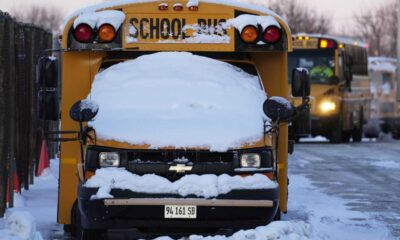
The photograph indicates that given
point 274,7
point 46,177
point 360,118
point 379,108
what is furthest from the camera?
point 274,7

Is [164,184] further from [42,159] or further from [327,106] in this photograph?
→ [327,106]

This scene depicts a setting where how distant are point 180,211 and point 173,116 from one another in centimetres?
93

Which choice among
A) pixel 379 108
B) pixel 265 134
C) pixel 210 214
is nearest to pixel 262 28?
pixel 265 134

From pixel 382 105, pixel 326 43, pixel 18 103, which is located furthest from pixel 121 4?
pixel 382 105

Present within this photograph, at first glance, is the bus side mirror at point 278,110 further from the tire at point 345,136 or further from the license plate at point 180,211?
the tire at point 345,136

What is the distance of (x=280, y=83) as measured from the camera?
37.6 feet

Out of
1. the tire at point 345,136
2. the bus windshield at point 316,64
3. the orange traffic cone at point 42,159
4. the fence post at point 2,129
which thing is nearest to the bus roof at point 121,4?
the fence post at point 2,129

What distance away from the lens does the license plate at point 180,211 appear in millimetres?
9617

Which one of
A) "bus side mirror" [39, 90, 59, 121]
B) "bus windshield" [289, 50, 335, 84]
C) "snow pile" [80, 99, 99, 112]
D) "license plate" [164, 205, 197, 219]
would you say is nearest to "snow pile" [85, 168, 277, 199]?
"license plate" [164, 205, 197, 219]

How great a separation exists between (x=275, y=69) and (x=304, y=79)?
31cm

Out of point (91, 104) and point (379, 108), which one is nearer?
point (91, 104)

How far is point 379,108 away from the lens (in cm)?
4197

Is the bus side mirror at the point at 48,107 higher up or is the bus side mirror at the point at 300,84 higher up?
the bus side mirror at the point at 300,84

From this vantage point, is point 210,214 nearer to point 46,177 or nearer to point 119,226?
point 119,226
